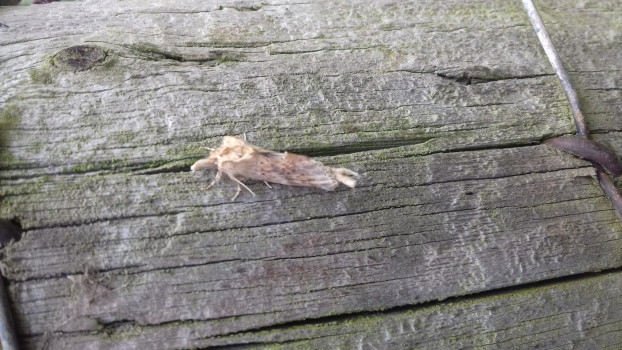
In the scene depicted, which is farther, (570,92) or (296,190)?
(570,92)

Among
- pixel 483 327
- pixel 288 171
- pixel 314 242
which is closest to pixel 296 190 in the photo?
pixel 288 171

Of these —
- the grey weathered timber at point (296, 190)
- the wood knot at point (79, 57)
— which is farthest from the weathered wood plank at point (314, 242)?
the wood knot at point (79, 57)

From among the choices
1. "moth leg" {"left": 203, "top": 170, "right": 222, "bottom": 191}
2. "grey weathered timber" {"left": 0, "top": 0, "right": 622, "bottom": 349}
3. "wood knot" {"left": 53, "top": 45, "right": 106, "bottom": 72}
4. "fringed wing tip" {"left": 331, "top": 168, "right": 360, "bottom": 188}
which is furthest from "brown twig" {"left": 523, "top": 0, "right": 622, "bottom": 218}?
"wood knot" {"left": 53, "top": 45, "right": 106, "bottom": 72}

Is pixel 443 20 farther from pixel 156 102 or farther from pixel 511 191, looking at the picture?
pixel 156 102

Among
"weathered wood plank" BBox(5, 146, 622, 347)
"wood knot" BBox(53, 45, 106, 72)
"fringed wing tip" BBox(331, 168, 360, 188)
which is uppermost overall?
"wood knot" BBox(53, 45, 106, 72)

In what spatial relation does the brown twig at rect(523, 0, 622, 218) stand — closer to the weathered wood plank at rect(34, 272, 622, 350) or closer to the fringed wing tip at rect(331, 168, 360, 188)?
the weathered wood plank at rect(34, 272, 622, 350)

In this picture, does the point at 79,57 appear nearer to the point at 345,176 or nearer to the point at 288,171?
the point at 288,171

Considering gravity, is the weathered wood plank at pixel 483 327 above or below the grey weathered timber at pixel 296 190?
below

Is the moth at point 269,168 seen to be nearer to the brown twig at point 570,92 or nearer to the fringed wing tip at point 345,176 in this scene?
the fringed wing tip at point 345,176
